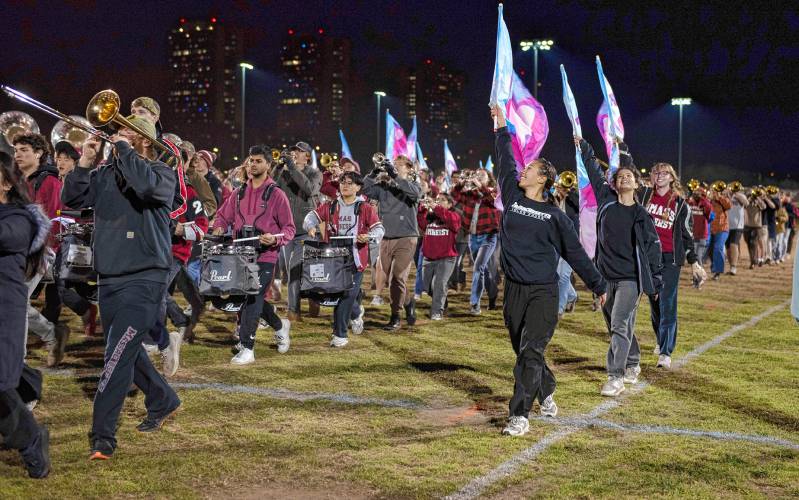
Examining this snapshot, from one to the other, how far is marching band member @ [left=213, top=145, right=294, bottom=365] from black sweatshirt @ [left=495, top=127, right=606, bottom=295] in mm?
3053

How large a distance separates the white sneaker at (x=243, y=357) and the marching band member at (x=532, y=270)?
342cm

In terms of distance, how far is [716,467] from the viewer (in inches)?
216

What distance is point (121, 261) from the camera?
529cm

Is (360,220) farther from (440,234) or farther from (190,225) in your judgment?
(440,234)

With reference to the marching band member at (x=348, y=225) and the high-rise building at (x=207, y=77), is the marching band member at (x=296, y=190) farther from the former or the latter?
the high-rise building at (x=207, y=77)

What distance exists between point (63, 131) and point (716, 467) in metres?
11.2

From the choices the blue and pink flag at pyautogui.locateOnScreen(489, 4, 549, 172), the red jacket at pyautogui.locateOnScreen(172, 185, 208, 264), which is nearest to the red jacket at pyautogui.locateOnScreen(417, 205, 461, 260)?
the blue and pink flag at pyautogui.locateOnScreen(489, 4, 549, 172)

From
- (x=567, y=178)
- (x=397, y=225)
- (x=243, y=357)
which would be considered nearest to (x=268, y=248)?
(x=243, y=357)

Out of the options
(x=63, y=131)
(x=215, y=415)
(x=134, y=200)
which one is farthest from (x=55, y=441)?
(x=63, y=131)

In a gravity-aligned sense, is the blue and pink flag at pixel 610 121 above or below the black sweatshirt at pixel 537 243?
above

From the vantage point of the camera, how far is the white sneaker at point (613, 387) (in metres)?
7.58

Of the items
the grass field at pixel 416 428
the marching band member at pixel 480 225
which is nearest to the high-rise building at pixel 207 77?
the marching band member at pixel 480 225

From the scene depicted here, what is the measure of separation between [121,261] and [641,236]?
4.80m

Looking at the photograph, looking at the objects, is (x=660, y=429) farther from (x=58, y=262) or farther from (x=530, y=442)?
(x=58, y=262)
